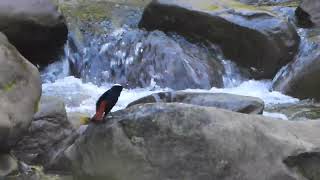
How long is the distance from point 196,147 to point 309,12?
23.4 feet

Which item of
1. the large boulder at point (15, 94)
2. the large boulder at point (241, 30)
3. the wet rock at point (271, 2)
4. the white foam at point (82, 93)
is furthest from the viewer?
the wet rock at point (271, 2)

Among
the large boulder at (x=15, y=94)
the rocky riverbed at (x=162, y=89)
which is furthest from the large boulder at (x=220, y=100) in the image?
the large boulder at (x=15, y=94)

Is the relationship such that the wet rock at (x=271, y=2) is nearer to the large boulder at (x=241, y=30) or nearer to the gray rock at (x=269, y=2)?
the gray rock at (x=269, y=2)

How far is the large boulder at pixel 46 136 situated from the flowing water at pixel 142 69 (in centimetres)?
234

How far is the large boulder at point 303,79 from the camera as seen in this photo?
359 inches

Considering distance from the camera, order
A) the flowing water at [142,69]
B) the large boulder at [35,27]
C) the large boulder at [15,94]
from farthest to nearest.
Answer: the flowing water at [142,69]
the large boulder at [35,27]
the large boulder at [15,94]

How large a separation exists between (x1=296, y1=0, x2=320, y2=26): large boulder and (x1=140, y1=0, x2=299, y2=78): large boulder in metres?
0.98

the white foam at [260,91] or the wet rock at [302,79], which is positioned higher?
the wet rock at [302,79]

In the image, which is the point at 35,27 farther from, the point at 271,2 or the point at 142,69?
the point at 271,2

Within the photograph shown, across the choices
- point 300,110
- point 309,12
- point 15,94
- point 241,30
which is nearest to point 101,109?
point 15,94

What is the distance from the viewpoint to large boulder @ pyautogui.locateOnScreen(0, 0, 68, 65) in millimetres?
9375

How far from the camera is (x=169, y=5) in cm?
1070

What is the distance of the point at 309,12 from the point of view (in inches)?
444

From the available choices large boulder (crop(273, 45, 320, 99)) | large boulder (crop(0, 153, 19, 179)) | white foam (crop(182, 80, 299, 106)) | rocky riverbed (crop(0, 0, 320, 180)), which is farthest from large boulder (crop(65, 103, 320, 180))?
large boulder (crop(273, 45, 320, 99))
